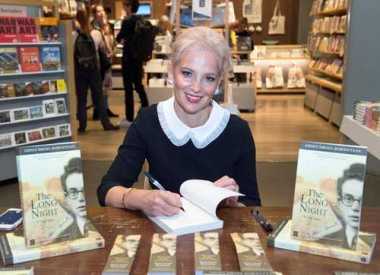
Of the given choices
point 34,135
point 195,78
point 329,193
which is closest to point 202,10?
point 34,135

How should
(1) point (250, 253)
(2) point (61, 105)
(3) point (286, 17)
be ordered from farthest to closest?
1. (3) point (286, 17)
2. (2) point (61, 105)
3. (1) point (250, 253)

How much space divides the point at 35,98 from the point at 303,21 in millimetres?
8019

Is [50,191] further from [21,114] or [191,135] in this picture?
[21,114]

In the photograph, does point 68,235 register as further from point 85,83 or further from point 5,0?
point 85,83

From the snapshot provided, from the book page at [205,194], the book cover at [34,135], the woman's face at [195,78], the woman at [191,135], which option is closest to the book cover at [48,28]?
the book cover at [34,135]

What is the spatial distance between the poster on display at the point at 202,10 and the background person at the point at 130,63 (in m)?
2.75

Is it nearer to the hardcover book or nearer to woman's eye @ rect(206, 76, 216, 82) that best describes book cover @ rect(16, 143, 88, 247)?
the hardcover book

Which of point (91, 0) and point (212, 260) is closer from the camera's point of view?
point (212, 260)

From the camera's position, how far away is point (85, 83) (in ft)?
20.7

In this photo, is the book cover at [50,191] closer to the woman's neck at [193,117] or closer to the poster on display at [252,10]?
the woman's neck at [193,117]

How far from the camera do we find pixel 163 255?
3.55 ft

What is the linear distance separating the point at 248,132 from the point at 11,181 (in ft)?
10.4

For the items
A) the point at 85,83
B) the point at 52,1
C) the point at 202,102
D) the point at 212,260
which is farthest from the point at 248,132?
the point at 85,83

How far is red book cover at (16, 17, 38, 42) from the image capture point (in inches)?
164
